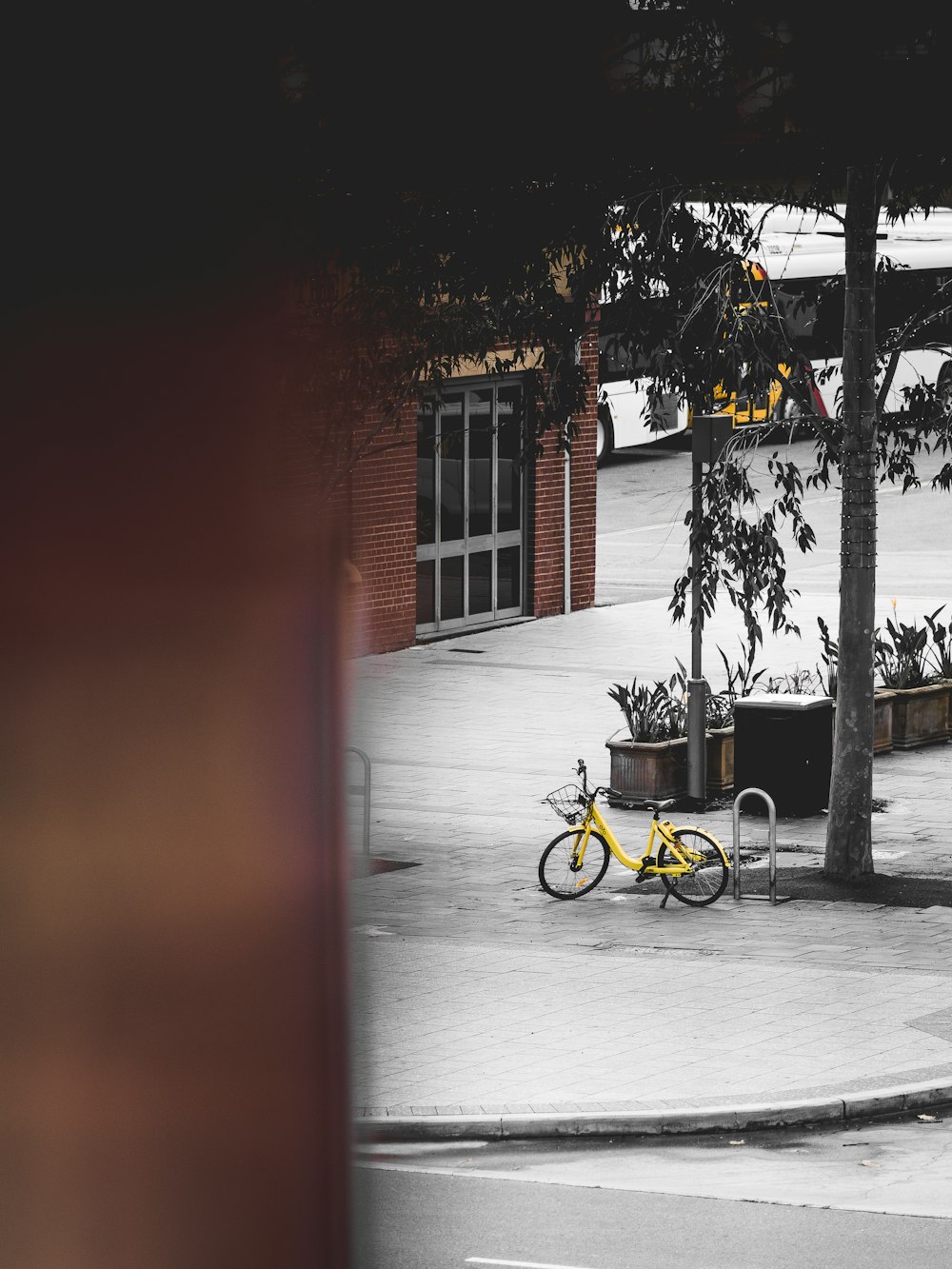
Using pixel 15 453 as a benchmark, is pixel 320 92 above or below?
above

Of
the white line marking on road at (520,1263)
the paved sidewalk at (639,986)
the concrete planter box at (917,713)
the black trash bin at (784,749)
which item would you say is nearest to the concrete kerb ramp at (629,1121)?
the paved sidewalk at (639,986)

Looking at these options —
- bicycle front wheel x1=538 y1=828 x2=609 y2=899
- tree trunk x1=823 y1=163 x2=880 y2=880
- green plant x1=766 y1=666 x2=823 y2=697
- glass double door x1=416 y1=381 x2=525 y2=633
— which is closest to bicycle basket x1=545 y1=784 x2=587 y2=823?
bicycle front wheel x1=538 y1=828 x2=609 y2=899

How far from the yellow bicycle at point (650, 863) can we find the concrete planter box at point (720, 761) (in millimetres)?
2561

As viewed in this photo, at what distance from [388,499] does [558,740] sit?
492cm

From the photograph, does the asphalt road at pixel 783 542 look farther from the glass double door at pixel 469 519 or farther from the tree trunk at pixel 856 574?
the tree trunk at pixel 856 574

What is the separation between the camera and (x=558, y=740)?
57.7ft

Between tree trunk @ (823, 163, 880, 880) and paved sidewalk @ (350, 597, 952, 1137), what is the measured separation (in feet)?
1.92

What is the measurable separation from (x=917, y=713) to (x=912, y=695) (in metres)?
0.25

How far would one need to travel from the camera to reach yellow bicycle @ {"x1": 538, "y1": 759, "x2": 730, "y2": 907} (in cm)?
1211

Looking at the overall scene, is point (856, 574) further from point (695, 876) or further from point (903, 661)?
point (903, 661)

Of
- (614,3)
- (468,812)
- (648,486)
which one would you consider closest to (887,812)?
(468,812)

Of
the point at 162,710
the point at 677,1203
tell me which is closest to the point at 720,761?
the point at 677,1203

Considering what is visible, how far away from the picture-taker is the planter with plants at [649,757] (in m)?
15.1

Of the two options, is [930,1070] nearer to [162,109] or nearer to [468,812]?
[468,812]
